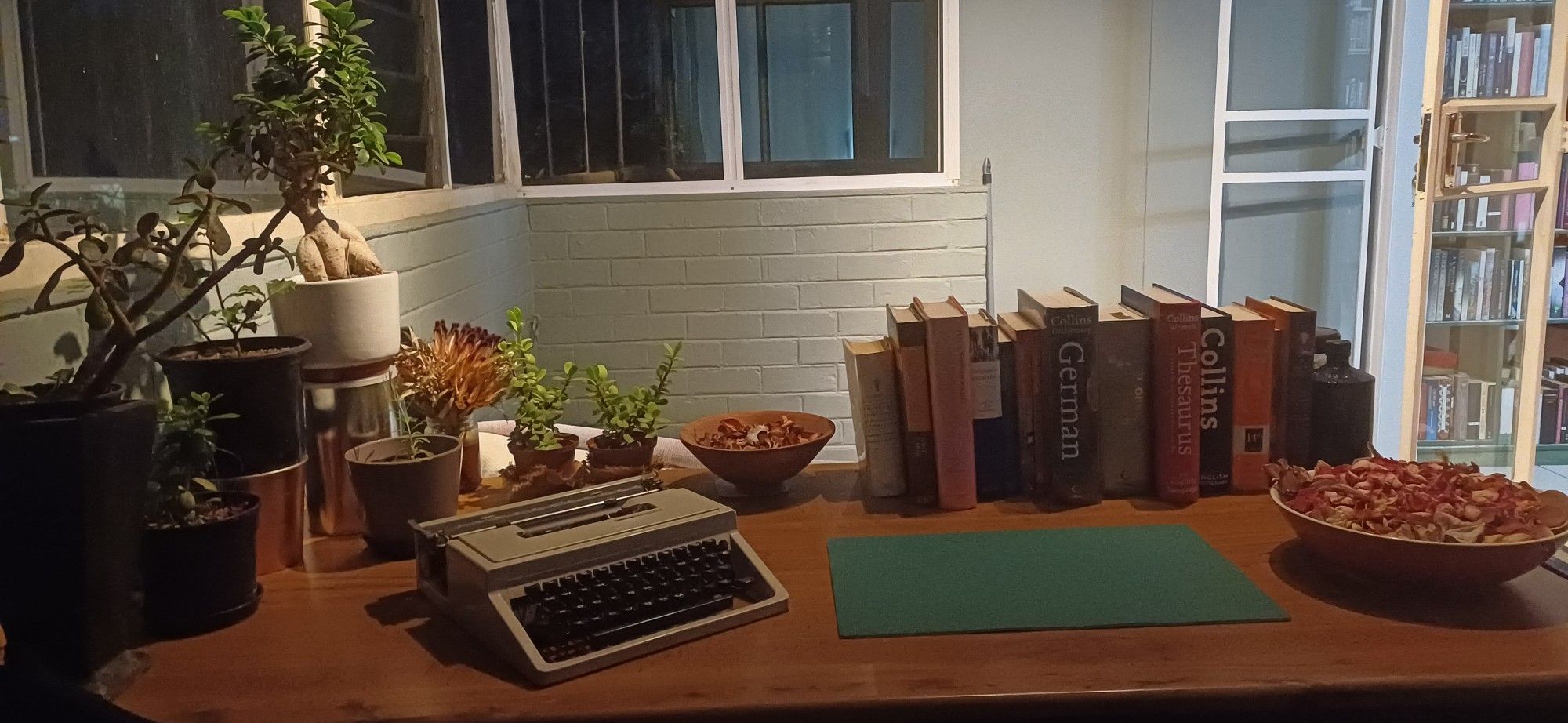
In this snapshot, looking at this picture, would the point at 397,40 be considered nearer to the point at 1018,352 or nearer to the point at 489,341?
the point at 489,341

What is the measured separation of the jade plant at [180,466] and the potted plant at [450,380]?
33 cm

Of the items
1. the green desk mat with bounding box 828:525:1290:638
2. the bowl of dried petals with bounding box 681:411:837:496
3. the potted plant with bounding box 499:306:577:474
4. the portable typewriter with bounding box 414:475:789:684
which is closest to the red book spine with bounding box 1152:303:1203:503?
the green desk mat with bounding box 828:525:1290:638

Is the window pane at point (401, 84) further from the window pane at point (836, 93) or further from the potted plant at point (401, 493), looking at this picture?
the potted plant at point (401, 493)

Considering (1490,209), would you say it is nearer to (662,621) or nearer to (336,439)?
(662,621)

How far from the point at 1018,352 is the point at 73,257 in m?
1.02

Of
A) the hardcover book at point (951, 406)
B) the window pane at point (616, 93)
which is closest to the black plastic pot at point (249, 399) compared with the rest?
the hardcover book at point (951, 406)

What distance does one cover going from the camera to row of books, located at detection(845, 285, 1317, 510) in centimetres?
138

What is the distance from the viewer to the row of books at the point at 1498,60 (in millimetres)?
3227

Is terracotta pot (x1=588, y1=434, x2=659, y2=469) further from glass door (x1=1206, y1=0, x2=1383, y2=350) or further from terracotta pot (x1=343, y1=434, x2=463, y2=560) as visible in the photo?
glass door (x1=1206, y1=0, x2=1383, y2=350)

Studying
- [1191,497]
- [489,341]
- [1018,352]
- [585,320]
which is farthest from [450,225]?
[1191,497]

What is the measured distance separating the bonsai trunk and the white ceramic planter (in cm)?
3

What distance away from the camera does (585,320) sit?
11.4 feet

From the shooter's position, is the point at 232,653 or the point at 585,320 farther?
the point at 585,320

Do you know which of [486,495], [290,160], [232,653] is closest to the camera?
[232,653]
